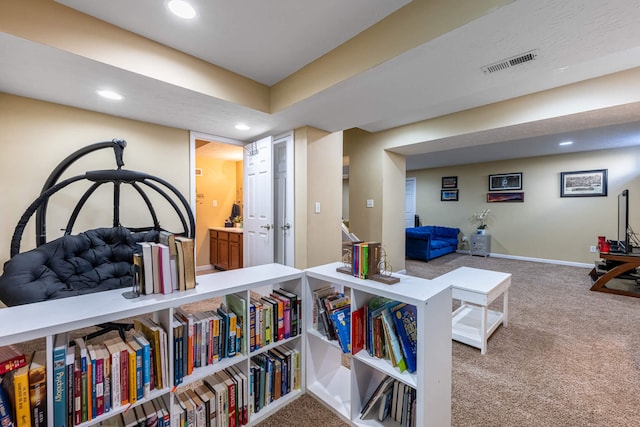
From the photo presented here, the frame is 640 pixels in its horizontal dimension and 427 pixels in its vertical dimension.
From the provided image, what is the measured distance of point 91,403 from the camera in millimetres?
1046

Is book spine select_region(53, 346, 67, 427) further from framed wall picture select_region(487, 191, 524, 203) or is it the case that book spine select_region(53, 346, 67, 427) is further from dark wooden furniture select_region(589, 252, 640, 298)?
framed wall picture select_region(487, 191, 524, 203)

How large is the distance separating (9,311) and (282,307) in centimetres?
121

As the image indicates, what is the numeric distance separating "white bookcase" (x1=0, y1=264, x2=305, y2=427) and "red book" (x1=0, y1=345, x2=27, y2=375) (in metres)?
0.07

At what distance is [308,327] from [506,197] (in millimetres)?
6661

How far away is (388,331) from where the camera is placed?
1.37 meters

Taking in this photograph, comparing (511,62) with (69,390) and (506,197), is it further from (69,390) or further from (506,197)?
(506,197)

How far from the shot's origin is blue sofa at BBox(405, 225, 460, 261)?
588 centimetres

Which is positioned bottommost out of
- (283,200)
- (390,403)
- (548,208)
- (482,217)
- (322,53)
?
(390,403)

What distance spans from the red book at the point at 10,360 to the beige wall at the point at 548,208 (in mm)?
7825

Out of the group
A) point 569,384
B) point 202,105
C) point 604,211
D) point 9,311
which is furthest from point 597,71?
point 9,311

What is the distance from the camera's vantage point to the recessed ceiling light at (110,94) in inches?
90.4

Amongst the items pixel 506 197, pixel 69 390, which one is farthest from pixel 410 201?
pixel 69 390

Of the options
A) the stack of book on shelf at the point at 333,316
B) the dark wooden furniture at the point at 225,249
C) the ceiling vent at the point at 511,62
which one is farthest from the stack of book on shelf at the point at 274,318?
the dark wooden furniture at the point at 225,249

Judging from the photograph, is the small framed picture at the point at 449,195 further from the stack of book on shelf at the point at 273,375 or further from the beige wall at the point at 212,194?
the stack of book on shelf at the point at 273,375
